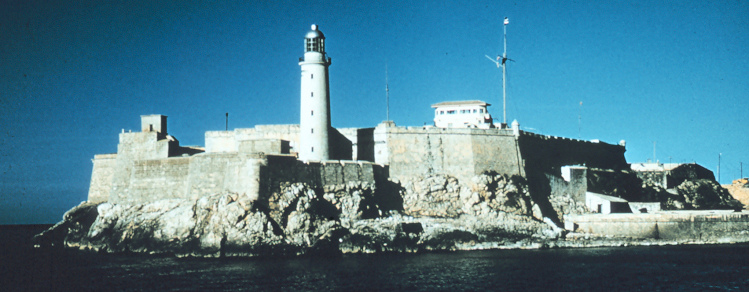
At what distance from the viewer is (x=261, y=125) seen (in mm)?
62000

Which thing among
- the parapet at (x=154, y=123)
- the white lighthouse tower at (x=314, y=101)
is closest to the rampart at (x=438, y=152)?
the white lighthouse tower at (x=314, y=101)

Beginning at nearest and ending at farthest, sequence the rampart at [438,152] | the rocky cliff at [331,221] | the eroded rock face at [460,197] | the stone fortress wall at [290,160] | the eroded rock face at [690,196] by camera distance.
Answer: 1. the rocky cliff at [331,221]
2. the stone fortress wall at [290,160]
3. the eroded rock face at [460,197]
4. the rampart at [438,152]
5. the eroded rock face at [690,196]

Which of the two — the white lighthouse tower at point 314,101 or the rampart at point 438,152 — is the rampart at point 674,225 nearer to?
the rampart at point 438,152

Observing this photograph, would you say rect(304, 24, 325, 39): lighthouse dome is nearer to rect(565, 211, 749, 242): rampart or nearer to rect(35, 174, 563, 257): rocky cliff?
rect(35, 174, 563, 257): rocky cliff

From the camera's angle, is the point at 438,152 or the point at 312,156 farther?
the point at 438,152

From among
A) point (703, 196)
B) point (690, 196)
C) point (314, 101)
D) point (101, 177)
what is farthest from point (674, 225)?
point (101, 177)

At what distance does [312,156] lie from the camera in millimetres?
55406

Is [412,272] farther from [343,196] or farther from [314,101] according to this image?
[314,101]

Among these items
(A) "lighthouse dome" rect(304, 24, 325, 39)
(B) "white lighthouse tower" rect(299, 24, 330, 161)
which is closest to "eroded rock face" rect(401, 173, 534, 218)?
(B) "white lighthouse tower" rect(299, 24, 330, 161)

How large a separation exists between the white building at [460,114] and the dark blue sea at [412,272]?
20.2 m

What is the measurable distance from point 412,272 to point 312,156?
597 inches

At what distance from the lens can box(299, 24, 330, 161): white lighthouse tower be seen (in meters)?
55.2

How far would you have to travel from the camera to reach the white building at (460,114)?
7038cm

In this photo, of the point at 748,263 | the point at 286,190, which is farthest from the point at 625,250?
the point at 286,190
